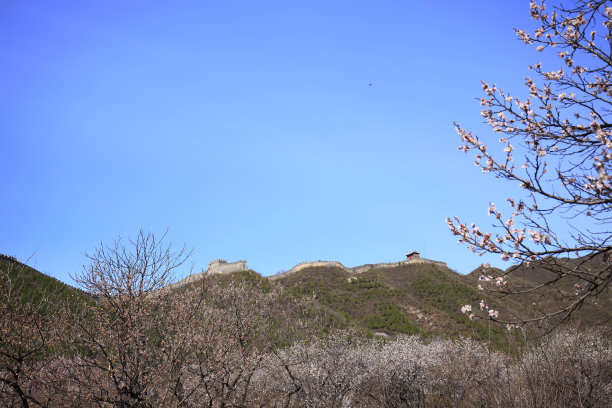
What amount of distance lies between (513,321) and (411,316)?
4843cm

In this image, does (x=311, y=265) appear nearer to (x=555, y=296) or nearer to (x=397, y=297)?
(x=397, y=297)

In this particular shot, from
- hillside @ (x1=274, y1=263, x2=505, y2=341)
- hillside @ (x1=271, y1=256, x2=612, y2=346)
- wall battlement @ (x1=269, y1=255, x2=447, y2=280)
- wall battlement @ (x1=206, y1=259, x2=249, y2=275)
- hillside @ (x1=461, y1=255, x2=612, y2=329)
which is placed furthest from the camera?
wall battlement @ (x1=269, y1=255, x2=447, y2=280)

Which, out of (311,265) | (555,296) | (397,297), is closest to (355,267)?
(311,265)

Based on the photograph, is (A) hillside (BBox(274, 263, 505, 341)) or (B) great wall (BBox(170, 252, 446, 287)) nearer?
(A) hillside (BBox(274, 263, 505, 341))

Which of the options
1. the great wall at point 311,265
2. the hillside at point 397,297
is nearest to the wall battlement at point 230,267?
the great wall at point 311,265

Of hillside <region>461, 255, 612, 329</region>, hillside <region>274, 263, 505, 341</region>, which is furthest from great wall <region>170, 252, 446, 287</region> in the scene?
hillside <region>461, 255, 612, 329</region>

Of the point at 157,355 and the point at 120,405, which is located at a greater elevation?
the point at 157,355

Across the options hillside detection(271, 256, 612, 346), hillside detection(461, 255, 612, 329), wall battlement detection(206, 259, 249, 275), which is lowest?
hillside detection(461, 255, 612, 329)

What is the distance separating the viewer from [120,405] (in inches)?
396

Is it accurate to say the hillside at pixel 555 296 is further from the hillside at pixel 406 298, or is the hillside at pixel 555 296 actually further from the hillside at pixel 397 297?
the hillside at pixel 397 297

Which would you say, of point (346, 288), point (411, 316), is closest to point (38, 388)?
point (411, 316)

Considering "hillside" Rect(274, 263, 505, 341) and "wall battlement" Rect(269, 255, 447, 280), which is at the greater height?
"wall battlement" Rect(269, 255, 447, 280)

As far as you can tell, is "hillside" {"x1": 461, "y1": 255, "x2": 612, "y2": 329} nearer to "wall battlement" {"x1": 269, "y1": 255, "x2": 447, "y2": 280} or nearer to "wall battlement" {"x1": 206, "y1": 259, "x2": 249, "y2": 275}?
"wall battlement" {"x1": 269, "y1": 255, "x2": 447, "y2": 280}

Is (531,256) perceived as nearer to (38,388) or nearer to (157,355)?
(157,355)
